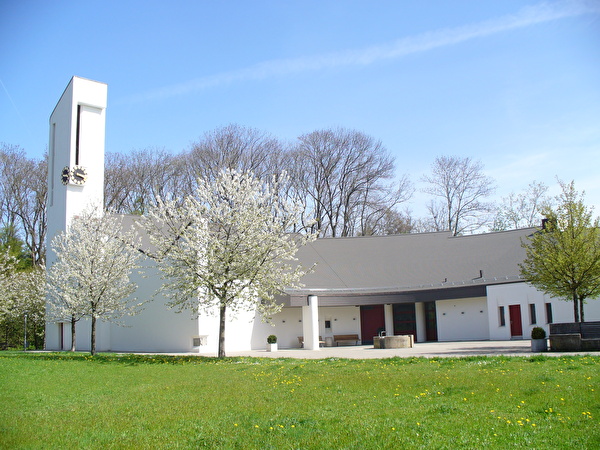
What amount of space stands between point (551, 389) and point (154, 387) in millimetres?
8239

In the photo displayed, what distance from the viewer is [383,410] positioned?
8727 millimetres

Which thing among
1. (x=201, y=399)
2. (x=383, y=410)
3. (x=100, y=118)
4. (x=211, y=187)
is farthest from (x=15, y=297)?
(x=383, y=410)

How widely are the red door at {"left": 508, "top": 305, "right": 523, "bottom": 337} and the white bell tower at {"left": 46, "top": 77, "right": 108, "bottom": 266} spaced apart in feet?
81.6

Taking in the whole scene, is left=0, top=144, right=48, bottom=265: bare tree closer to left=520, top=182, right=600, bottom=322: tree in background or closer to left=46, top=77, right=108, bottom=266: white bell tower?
left=46, top=77, right=108, bottom=266: white bell tower

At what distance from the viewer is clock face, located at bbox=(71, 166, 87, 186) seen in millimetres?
35062

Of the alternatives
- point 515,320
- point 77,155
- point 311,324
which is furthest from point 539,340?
point 77,155

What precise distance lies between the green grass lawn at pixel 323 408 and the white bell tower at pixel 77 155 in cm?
2204

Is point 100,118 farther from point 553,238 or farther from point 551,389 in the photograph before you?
point 551,389

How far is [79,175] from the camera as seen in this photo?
3516cm

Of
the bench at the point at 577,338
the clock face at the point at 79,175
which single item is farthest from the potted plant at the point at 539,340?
the clock face at the point at 79,175

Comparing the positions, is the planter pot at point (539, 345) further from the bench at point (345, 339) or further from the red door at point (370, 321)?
the red door at point (370, 321)

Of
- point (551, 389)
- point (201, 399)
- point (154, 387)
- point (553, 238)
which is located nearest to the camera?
point (551, 389)

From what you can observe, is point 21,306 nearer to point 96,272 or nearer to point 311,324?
point 96,272

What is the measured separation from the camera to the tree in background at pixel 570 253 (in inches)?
803
